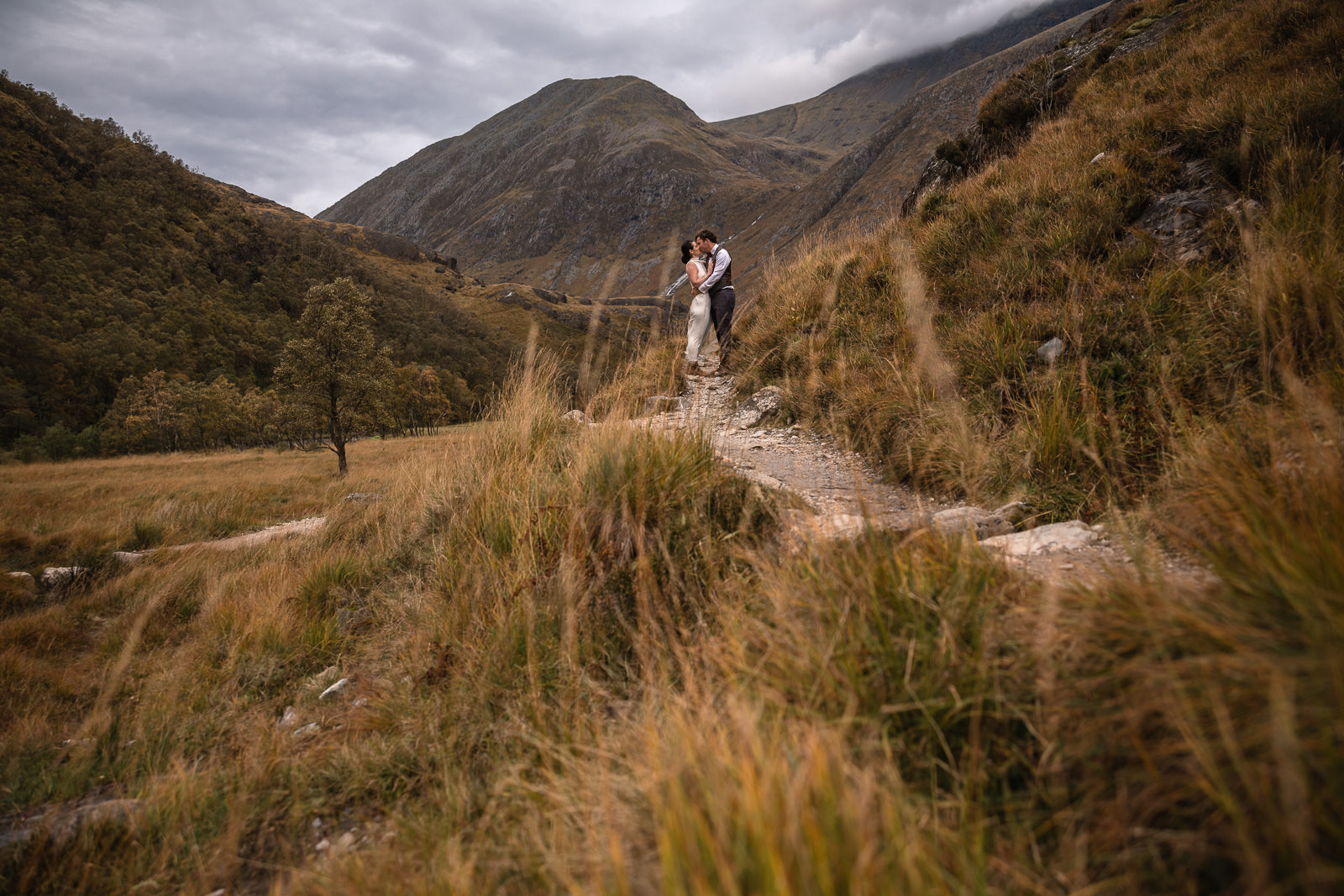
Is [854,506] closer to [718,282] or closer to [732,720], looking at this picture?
[732,720]

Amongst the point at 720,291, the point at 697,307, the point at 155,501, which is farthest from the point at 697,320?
the point at 155,501

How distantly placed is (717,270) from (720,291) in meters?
0.38

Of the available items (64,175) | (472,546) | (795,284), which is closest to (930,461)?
(472,546)

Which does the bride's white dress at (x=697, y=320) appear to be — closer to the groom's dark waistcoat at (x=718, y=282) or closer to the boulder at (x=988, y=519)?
the groom's dark waistcoat at (x=718, y=282)

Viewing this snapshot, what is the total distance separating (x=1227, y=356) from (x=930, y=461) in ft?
5.84

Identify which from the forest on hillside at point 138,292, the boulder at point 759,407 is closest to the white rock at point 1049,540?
the boulder at point 759,407

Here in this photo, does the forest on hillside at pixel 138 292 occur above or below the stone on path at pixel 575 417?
above

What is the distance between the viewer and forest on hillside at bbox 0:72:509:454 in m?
55.9

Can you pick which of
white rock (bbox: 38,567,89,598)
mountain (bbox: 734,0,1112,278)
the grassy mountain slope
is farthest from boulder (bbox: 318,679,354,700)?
mountain (bbox: 734,0,1112,278)

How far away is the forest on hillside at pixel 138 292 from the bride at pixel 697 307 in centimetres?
4399

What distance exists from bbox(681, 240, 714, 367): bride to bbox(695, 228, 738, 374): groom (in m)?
0.11

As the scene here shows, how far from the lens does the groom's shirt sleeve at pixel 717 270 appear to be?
8.83m

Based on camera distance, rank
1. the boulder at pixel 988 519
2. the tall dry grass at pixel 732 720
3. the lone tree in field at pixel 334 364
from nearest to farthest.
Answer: the tall dry grass at pixel 732 720 < the boulder at pixel 988 519 < the lone tree in field at pixel 334 364

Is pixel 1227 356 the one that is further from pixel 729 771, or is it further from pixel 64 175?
pixel 64 175
